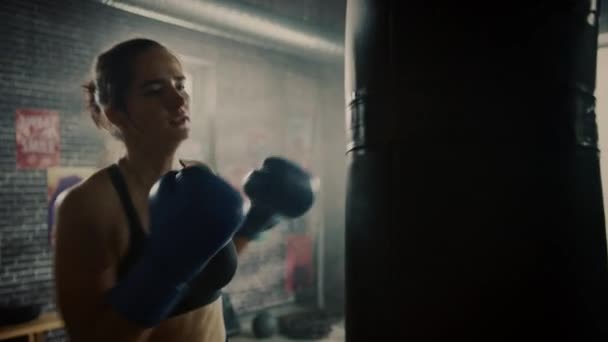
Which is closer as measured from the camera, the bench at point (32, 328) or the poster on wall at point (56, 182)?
the bench at point (32, 328)

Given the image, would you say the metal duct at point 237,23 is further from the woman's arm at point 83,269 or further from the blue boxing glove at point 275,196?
the woman's arm at point 83,269

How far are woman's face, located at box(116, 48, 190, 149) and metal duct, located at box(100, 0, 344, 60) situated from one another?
2.54m

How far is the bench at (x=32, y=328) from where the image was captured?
386 cm

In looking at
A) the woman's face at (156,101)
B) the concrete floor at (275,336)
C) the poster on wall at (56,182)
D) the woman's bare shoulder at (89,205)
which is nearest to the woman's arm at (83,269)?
the woman's bare shoulder at (89,205)

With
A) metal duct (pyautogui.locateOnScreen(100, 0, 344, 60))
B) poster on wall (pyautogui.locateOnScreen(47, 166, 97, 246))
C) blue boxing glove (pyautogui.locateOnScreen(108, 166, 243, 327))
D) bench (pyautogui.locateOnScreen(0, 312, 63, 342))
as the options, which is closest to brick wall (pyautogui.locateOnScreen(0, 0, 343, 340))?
poster on wall (pyautogui.locateOnScreen(47, 166, 97, 246))

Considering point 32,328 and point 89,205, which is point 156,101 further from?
point 32,328

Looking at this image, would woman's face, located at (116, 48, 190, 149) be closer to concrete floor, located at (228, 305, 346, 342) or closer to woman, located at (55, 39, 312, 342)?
woman, located at (55, 39, 312, 342)

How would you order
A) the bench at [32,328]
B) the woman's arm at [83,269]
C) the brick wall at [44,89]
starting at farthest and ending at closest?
the brick wall at [44,89] < the bench at [32,328] < the woman's arm at [83,269]

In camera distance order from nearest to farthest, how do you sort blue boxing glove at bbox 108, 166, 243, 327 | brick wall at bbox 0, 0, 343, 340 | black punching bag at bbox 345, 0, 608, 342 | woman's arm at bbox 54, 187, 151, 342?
black punching bag at bbox 345, 0, 608, 342 → blue boxing glove at bbox 108, 166, 243, 327 → woman's arm at bbox 54, 187, 151, 342 → brick wall at bbox 0, 0, 343, 340

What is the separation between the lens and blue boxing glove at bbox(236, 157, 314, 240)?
205 centimetres

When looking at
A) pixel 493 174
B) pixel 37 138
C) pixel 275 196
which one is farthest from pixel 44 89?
pixel 493 174

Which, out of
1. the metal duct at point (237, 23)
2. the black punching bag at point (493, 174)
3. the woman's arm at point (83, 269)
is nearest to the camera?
the black punching bag at point (493, 174)

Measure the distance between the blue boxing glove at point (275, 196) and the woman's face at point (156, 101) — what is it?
0.48m

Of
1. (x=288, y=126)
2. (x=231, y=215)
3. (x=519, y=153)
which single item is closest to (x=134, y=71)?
(x=231, y=215)
